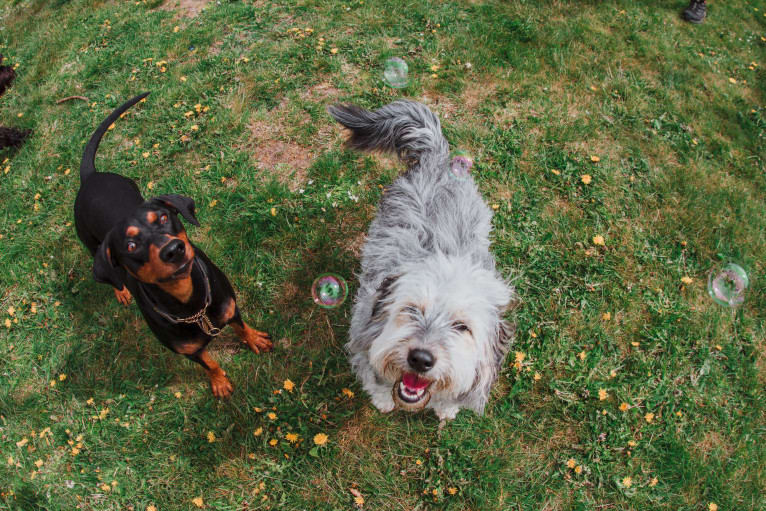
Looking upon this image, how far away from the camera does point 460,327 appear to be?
2762mm

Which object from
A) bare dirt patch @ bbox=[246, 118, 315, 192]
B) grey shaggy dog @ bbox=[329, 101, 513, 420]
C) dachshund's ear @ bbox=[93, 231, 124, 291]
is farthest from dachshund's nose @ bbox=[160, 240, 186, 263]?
bare dirt patch @ bbox=[246, 118, 315, 192]

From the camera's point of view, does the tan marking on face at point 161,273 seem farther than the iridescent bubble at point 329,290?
No

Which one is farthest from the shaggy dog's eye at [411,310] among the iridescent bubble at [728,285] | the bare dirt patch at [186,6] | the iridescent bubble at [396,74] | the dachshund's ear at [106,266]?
the bare dirt patch at [186,6]

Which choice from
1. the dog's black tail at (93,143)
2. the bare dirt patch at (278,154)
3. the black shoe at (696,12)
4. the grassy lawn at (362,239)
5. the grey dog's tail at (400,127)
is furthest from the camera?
the black shoe at (696,12)

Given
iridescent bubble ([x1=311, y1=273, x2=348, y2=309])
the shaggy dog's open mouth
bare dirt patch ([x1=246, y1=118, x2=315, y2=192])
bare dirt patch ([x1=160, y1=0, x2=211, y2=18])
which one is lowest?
iridescent bubble ([x1=311, y1=273, x2=348, y2=309])

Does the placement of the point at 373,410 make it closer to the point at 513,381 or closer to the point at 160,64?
the point at 513,381

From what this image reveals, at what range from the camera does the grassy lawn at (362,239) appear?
11.7ft

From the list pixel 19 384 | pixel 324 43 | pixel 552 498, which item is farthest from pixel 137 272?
pixel 324 43

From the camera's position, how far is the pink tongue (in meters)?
2.79

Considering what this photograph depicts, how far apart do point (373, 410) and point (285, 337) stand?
3.87 feet

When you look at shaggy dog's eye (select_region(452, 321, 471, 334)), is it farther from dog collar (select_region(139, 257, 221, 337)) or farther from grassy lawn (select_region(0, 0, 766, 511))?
dog collar (select_region(139, 257, 221, 337))

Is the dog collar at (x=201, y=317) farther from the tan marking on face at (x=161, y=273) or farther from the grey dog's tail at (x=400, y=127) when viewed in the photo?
the grey dog's tail at (x=400, y=127)

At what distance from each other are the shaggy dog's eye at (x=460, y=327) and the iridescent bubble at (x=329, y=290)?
171 centimetres

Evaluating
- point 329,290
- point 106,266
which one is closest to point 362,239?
point 329,290
